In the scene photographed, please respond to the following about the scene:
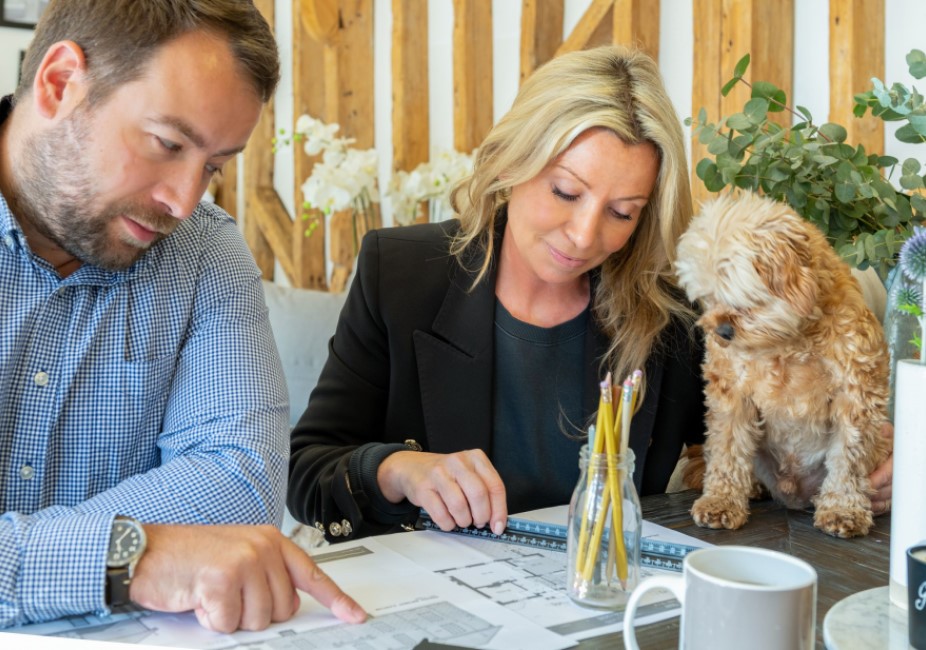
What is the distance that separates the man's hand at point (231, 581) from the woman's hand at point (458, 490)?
0.91 feet

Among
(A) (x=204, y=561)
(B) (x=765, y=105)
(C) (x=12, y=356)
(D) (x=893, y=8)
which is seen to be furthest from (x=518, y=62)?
(A) (x=204, y=561)

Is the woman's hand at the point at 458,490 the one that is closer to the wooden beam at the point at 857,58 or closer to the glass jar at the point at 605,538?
the glass jar at the point at 605,538

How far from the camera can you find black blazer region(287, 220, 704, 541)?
1.58 metres

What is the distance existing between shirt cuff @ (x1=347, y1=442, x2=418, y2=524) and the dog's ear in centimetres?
57

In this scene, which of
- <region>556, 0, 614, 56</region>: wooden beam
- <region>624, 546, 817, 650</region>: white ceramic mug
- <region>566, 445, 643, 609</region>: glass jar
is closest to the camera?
<region>624, 546, 817, 650</region>: white ceramic mug

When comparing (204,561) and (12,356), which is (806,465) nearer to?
(204,561)

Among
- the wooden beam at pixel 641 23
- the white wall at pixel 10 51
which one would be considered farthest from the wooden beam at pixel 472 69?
the white wall at pixel 10 51

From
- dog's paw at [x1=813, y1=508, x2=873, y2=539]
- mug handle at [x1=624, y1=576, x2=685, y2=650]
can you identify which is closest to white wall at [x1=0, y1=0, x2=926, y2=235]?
dog's paw at [x1=813, y1=508, x2=873, y2=539]

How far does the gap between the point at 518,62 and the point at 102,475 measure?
97.3 inches

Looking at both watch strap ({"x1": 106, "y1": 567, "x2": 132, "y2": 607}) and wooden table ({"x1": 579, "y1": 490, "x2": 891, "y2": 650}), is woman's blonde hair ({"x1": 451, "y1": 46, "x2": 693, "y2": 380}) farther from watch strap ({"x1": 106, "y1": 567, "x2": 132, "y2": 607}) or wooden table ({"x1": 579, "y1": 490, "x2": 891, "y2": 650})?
watch strap ({"x1": 106, "y1": 567, "x2": 132, "y2": 607})

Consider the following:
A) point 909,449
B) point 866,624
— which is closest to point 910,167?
point 909,449

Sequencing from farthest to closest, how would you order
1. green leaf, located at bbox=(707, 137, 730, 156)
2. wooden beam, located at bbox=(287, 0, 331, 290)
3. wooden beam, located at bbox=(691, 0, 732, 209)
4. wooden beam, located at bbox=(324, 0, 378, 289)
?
wooden beam, located at bbox=(287, 0, 331, 290), wooden beam, located at bbox=(324, 0, 378, 289), wooden beam, located at bbox=(691, 0, 732, 209), green leaf, located at bbox=(707, 137, 730, 156)

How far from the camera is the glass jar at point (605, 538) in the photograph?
3.15 ft

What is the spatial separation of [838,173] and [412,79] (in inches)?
99.8
